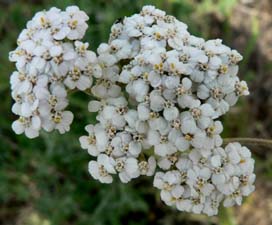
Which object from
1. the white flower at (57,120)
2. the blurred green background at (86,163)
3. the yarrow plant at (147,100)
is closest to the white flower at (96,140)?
the yarrow plant at (147,100)

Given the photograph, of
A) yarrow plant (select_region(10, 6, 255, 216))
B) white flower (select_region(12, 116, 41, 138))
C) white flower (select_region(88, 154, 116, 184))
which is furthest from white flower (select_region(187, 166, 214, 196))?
white flower (select_region(12, 116, 41, 138))

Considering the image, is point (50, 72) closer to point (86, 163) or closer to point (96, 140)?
point (96, 140)

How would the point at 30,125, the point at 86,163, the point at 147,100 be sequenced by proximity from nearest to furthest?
the point at 147,100 < the point at 30,125 < the point at 86,163

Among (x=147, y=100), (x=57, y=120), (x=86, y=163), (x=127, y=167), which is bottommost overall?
(x=127, y=167)

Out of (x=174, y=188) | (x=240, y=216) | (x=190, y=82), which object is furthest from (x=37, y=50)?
(x=240, y=216)

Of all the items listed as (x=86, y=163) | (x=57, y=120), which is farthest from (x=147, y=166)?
(x=86, y=163)

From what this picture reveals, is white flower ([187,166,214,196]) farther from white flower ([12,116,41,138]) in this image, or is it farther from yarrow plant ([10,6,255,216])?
white flower ([12,116,41,138])
